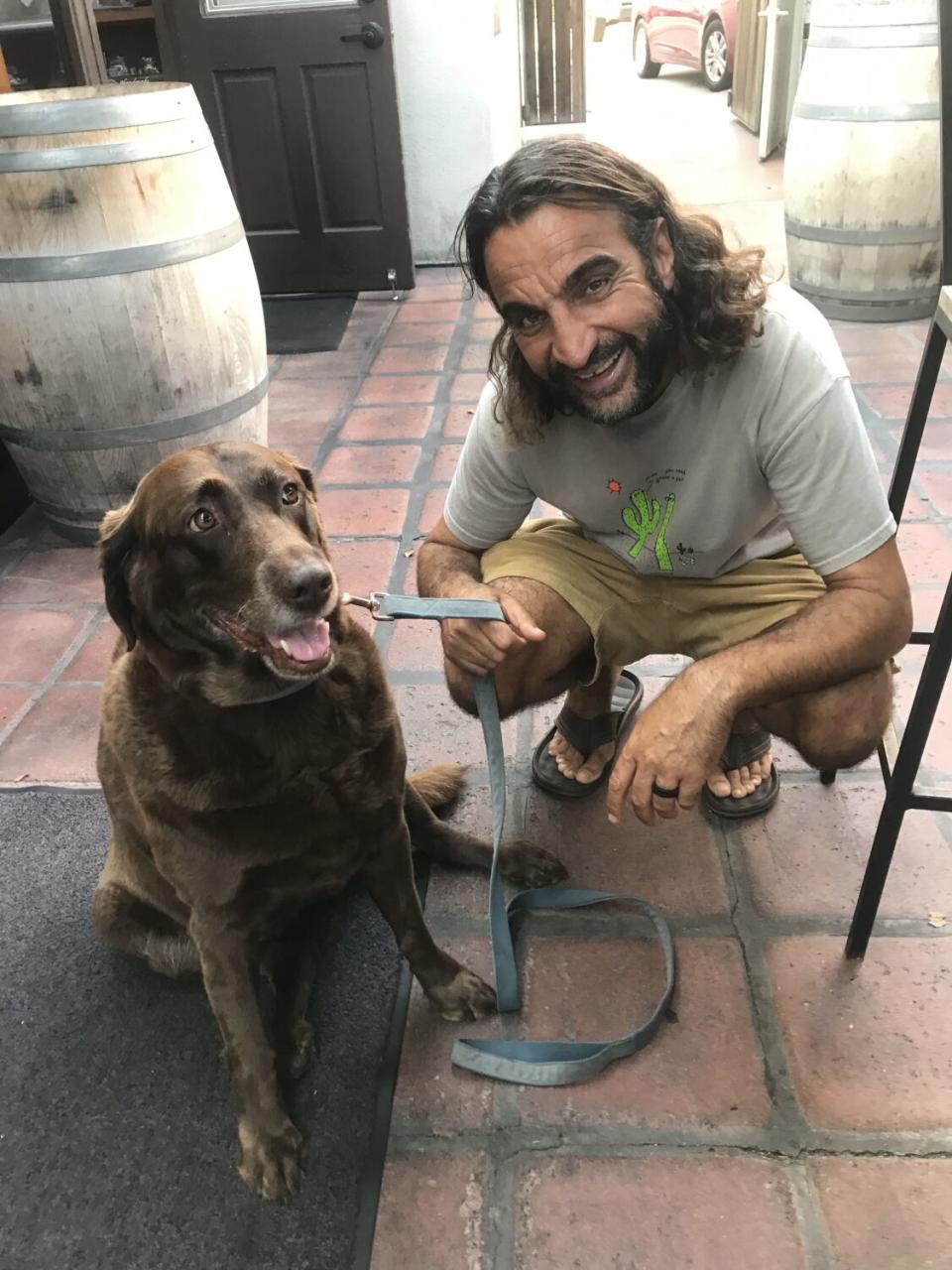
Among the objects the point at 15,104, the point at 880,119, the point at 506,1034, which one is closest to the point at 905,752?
the point at 506,1034

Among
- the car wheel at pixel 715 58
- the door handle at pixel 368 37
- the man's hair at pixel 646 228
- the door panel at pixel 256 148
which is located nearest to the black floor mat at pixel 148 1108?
the man's hair at pixel 646 228

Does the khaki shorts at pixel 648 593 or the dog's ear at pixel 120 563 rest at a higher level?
the dog's ear at pixel 120 563

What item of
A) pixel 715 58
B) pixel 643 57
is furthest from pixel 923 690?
pixel 643 57

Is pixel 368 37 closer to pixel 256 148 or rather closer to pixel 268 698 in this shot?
pixel 256 148

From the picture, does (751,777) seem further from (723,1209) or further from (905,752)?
(723,1209)

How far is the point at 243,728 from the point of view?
1408 mm

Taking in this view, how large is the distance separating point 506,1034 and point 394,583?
1484mm

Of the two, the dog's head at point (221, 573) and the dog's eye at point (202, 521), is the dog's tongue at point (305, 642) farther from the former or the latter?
the dog's eye at point (202, 521)

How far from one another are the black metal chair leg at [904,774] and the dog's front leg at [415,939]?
0.62 metres

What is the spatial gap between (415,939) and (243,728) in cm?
48

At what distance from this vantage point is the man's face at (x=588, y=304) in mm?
1485

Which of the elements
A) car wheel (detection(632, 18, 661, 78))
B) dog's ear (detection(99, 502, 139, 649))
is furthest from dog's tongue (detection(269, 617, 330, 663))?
car wheel (detection(632, 18, 661, 78))

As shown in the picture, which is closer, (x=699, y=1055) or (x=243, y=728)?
(x=243, y=728)

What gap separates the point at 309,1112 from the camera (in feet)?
5.01
